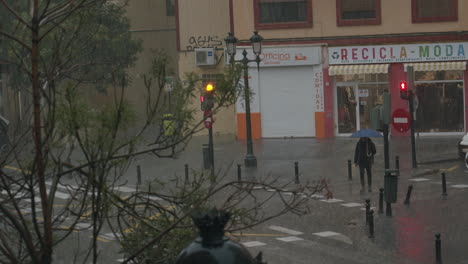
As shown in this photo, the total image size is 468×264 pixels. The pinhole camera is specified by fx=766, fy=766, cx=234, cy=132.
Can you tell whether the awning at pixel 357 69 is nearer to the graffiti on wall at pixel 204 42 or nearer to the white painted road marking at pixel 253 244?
the graffiti on wall at pixel 204 42

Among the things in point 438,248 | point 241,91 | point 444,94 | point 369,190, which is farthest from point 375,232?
point 444,94

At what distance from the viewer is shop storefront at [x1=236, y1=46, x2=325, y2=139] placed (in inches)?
1323

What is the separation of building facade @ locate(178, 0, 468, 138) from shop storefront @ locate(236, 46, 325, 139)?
0.14 feet

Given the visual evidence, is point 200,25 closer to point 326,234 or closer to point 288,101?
point 288,101

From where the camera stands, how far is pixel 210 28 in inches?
1470

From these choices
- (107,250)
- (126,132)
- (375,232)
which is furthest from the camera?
(375,232)

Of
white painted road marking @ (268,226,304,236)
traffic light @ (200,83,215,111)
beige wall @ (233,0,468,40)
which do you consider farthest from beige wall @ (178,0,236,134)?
traffic light @ (200,83,215,111)

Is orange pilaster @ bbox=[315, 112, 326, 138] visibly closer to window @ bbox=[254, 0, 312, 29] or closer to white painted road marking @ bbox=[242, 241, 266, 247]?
window @ bbox=[254, 0, 312, 29]

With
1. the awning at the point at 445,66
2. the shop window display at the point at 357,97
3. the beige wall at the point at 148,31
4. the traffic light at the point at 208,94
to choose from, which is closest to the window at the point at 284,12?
the shop window display at the point at 357,97

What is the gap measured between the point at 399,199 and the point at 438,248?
6.70 metres

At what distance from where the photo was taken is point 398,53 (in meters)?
32.8

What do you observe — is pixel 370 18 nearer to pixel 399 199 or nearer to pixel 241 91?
pixel 399 199

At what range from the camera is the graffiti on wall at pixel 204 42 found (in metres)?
37.1

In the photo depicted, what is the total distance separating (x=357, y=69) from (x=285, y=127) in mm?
4136
